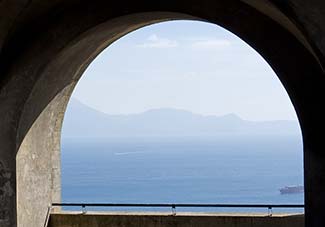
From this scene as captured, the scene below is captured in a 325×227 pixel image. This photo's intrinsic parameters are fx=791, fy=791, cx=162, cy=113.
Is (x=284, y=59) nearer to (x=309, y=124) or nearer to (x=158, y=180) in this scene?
(x=309, y=124)

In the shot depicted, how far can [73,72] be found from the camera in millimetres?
14219

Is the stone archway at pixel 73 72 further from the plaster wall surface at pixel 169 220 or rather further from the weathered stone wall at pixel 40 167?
the plaster wall surface at pixel 169 220

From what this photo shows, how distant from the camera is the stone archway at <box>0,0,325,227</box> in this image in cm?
1128

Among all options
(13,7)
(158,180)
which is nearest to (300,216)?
(13,7)

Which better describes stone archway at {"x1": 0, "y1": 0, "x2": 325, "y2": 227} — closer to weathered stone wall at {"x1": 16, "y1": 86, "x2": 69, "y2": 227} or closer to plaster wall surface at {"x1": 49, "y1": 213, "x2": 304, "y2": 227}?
weathered stone wall at {"x1": 16, "y1": 86, "x2": 69, "y2": 227}

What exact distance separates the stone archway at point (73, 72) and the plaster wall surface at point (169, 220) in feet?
1.93

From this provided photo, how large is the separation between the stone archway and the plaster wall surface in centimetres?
59

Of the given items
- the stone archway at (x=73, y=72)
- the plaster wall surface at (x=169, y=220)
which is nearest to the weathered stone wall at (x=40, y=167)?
the stone archway at (x=73, y=72)

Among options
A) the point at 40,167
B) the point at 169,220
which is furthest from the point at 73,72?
the point at 169,220

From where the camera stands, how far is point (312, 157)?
37.0 ft

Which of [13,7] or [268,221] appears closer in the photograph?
[13,7]

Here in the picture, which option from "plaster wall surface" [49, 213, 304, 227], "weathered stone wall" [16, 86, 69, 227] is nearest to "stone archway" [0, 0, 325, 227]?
"weathered stone wall" [16, 86, 69, 227]

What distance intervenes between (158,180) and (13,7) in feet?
403

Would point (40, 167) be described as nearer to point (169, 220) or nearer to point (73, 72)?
point (73, 72)
